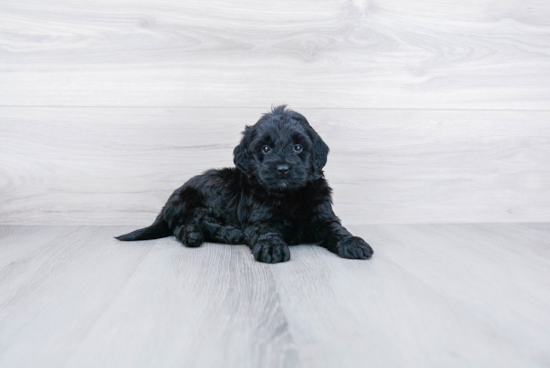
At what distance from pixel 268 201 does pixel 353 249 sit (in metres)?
0.38

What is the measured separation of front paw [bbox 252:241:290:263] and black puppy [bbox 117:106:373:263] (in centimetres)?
1

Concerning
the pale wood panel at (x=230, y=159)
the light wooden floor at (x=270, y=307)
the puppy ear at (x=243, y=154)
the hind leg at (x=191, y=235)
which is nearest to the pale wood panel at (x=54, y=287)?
the light wooden floor at (x=270, y=307)

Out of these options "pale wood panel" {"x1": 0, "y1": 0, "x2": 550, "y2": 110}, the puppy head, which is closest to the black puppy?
the puppy head

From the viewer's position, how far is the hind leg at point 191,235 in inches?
61.9

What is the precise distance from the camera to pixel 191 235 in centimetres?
157

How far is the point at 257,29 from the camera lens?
6.73 feet

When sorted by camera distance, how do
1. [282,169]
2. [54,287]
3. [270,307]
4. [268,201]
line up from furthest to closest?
[268,201]
[282,169]
[54,287]
[270,307]

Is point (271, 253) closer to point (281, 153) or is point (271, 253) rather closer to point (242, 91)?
point (281, 153)

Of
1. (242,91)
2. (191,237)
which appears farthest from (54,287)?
(242,91)

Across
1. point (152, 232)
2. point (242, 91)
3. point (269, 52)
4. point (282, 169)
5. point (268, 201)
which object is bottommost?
point (152, 232)

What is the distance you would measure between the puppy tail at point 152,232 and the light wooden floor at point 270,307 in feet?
0.28

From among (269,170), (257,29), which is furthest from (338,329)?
(257,29)

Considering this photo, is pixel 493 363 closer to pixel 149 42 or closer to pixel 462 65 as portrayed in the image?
pixel 462 65

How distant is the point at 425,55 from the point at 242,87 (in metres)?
0.90
